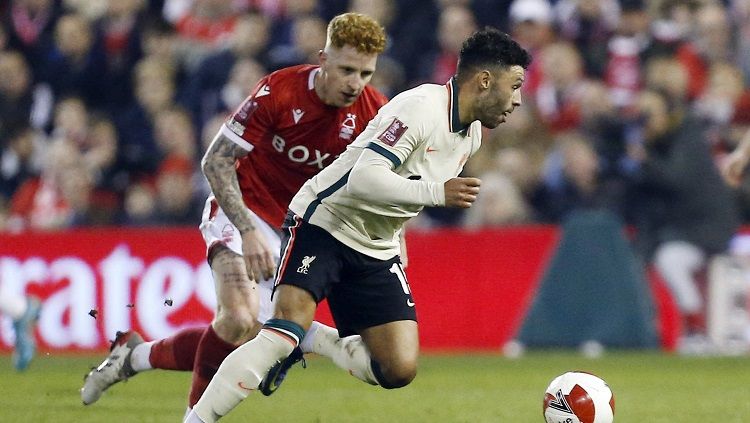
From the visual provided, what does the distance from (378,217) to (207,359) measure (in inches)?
51.5

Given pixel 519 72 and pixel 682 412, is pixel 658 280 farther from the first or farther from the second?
pixel 519 72

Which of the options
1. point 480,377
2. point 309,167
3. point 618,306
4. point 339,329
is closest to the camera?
point 339,329

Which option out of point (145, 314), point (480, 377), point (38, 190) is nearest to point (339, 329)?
point (480, 377)

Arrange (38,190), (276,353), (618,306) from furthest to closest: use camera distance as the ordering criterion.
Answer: (38,190) < (618,306) < (276,353)

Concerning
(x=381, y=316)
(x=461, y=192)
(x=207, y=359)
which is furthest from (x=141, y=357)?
(x=461, y=192)

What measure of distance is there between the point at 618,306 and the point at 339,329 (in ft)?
19.8

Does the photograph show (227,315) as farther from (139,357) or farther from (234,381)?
(234,381)

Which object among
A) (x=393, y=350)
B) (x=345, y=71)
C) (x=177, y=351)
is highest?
(x=345, y=71)

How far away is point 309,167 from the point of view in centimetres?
791

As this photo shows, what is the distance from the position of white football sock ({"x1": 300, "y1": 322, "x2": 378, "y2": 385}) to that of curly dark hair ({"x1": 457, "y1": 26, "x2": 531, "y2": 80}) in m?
1.45

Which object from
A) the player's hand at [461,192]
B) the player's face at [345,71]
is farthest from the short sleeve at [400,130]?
the player's face at [345,71]

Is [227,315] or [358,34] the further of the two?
[227,315]

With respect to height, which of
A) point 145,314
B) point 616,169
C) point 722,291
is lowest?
point 145,314

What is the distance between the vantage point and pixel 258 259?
286 inches
